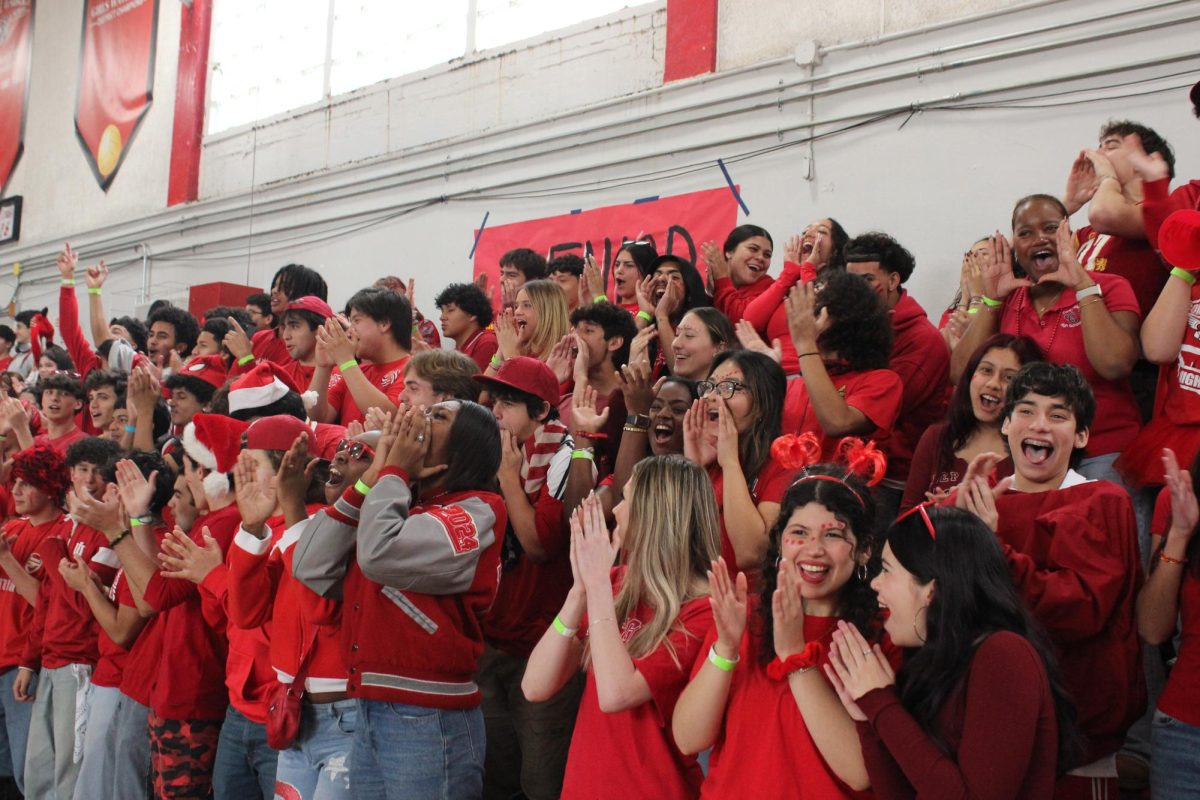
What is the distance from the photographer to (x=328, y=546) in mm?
2891

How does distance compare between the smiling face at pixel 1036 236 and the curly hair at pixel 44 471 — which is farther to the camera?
the curly hair at pixel 44 471

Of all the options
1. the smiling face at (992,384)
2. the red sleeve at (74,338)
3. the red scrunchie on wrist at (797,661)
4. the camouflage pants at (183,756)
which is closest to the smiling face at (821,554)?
the red scrunchie on wrist at (797,661)

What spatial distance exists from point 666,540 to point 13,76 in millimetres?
13500

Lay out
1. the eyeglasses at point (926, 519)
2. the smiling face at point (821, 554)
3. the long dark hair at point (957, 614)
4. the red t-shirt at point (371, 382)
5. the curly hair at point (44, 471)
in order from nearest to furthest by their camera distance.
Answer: the long dark hair at point (957, 614) < the eyeglasses at point (926, 519) < the smiling face at point (821, 554) < the red t-shirt at point (371, 382) < the curly hair at point (44, 471)

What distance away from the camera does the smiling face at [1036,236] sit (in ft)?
11.6

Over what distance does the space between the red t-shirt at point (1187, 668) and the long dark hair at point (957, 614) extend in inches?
17.8

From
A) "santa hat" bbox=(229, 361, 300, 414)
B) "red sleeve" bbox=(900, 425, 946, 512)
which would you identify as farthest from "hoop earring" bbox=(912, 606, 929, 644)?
"santa hat" bbox=(229, 361, 300, 414)

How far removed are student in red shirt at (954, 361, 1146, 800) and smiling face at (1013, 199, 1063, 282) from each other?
105 cm

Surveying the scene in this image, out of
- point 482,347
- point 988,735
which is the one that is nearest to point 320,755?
point 988,735

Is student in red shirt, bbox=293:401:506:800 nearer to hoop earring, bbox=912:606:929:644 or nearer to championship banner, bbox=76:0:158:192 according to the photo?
hoop earring, bbox=912:606:929:644

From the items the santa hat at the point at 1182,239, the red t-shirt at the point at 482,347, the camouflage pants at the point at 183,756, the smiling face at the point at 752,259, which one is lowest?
the camouflage pants at the point at 183,756

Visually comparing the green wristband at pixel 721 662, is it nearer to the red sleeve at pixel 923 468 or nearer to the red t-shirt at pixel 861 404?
the red sleeve at pixel 923 468

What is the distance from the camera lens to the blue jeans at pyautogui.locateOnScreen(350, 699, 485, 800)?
2.73m

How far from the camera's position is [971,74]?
5.36m
